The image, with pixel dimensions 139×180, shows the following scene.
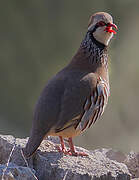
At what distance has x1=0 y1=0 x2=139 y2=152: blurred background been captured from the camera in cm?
1019

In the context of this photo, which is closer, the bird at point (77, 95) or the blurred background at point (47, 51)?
the bird at point (77, 95)

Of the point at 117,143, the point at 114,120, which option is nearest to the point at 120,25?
the point at 114,120

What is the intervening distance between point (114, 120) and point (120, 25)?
6.63 feet

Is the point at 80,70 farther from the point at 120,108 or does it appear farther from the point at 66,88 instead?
the point at 120,108

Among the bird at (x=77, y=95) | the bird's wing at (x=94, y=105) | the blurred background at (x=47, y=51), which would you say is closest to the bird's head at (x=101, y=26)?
the bird at (x=77, y=95)

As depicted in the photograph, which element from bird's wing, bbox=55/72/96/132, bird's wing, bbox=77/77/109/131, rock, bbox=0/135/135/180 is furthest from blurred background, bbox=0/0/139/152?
rock, bbox=0/135/135/180

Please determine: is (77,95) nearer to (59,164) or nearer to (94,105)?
(94,105)

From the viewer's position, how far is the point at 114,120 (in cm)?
969

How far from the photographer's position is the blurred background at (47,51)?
10188 mm

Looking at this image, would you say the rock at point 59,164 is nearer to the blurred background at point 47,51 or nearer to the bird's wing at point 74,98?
the bird's wing at point 74,98

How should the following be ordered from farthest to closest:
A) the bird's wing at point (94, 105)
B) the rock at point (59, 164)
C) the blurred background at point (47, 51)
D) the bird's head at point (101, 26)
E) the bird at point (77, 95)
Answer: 1. the blurred background at point (47, 51)
2. the bird's head at point (101, 26)
3. the bird's wing at point (94, 105)
4. the bird at point (77, 95)
5. the rock at point (59, 164)

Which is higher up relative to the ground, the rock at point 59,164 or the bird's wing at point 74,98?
the bird's wing at point 74,98

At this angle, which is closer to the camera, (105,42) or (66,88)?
(66,88)

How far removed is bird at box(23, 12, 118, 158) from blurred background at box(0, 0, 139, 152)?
158 inches
